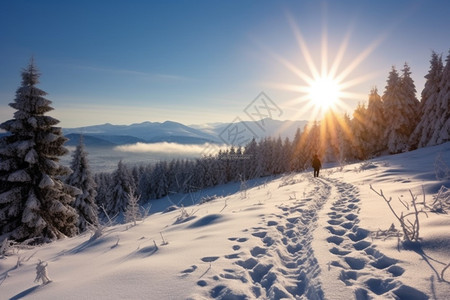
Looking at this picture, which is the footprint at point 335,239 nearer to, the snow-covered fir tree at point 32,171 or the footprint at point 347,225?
the footprint at point 347,225

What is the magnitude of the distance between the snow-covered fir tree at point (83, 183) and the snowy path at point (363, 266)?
22.8 m

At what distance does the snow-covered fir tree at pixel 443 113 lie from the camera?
82.9ft

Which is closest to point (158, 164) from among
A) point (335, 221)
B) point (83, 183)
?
point (83, 183)

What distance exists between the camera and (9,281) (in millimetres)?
3637

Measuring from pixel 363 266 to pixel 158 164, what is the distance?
6680 cm

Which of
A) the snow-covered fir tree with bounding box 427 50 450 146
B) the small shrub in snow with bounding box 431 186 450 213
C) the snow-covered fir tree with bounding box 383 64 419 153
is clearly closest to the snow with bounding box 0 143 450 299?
the small shrub in snow with bounding box 431 186 450 213

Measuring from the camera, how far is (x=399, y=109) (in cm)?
3428

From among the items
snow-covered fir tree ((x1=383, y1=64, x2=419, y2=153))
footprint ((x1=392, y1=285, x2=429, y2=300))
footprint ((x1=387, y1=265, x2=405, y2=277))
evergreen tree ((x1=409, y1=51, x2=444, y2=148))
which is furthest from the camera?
snow-covered fir tree ((x1=383, y1=64, x2=419, y2=153))

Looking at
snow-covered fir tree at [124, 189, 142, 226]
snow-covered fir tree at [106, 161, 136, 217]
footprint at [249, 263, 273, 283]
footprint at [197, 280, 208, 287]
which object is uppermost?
footprint at [197, 280, 208, 287]

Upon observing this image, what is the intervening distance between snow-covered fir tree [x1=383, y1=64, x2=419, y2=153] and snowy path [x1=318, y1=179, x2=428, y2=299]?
120ft

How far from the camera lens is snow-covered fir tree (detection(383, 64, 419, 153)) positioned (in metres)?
34.1

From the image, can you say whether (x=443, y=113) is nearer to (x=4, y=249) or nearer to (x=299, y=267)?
(x=299, y=267)

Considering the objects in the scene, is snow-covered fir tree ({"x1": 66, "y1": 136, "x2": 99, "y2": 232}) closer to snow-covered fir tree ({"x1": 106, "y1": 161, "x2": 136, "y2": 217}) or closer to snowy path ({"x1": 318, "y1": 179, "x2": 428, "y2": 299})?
snow-covered fir tree ({"x1": 106, "y1": 161, "x2": 136, "y2": 217})

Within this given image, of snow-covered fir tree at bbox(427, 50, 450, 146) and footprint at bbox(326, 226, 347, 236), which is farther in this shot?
snow-covered fir tree at bbox(427, 50, 450, 146)
